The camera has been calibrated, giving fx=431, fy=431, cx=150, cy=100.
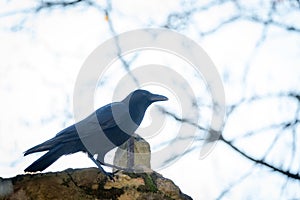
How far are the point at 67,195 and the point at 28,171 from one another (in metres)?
0.38

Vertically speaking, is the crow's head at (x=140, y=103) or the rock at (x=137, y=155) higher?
the crow's head at (x=140, y=103)

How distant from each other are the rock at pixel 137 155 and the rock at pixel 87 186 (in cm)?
27

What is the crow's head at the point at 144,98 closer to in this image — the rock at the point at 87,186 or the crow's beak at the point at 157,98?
the crow's beak at the point at 157,98

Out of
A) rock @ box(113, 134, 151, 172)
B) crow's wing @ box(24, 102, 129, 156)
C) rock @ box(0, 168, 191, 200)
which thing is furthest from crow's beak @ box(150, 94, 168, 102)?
rock @ box(0, 168, 191, 200)

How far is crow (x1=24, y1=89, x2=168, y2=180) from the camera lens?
3.48 meters

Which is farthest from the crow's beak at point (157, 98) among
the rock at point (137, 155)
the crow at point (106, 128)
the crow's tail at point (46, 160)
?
the crow's tail at point (46, 160)

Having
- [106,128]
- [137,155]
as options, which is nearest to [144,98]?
[106,128]

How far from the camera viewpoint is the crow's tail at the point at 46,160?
3.02m

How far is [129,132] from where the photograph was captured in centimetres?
363

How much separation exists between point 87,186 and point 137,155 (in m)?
0.63

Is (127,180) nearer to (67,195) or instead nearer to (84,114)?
(67,195)

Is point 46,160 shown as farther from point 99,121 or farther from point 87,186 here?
point 99,121

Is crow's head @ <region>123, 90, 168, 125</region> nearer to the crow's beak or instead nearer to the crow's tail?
the crow's beak

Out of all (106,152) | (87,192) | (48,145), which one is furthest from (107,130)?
(87,192)
